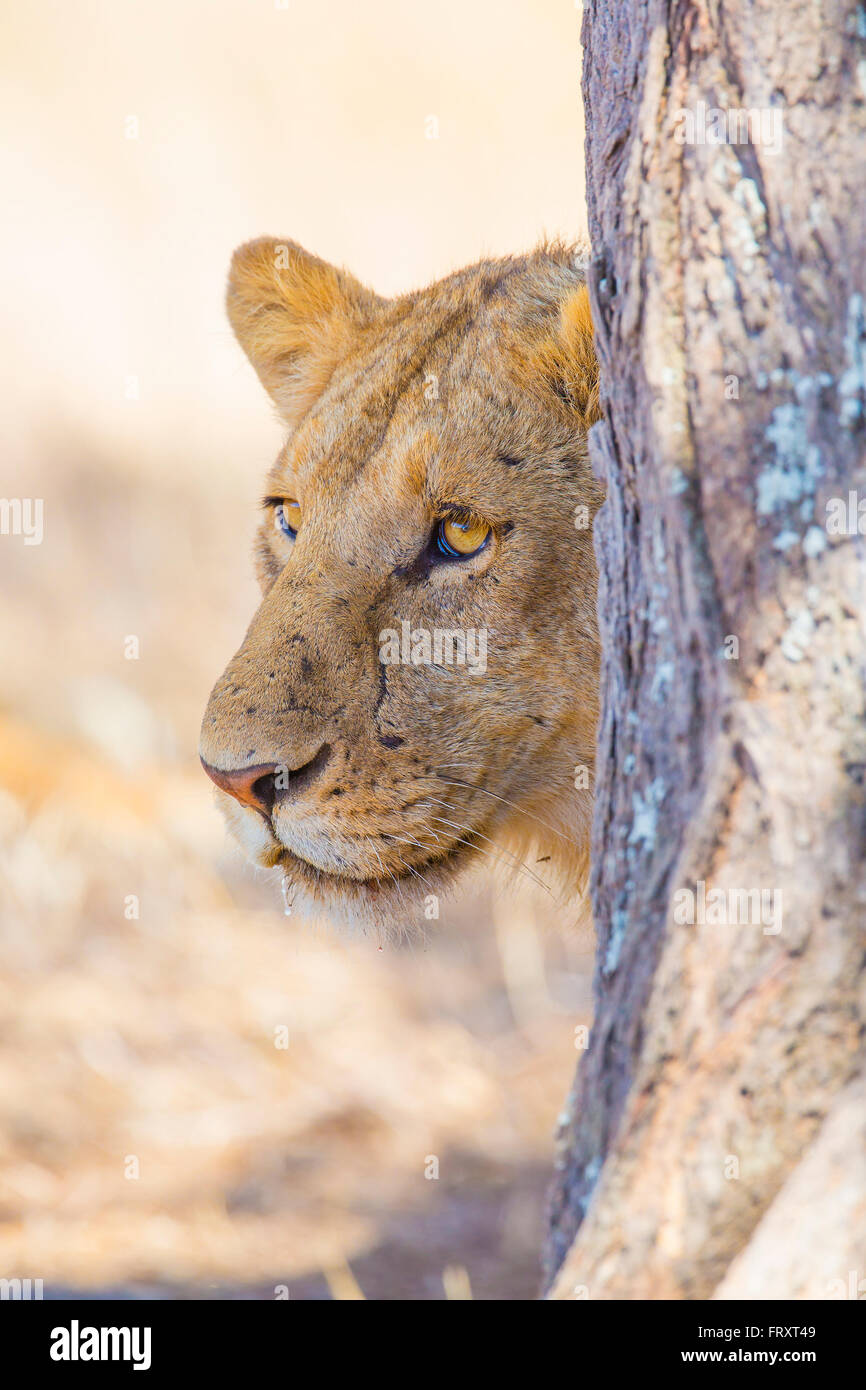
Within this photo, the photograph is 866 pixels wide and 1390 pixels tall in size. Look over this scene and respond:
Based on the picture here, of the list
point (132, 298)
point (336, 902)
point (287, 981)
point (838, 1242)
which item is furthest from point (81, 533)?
point (838, 1242)

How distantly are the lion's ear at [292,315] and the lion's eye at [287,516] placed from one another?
504 millimetres

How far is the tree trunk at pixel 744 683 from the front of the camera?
180 cm

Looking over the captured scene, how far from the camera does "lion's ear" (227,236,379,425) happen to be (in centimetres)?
399

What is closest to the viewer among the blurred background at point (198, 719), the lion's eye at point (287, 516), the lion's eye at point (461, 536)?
the lion's eye at point (461, 536)

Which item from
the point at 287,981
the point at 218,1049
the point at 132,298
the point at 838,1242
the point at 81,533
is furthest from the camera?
the point at 132,298

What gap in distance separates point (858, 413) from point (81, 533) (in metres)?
8.82

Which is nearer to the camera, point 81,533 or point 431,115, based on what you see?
point 81,533

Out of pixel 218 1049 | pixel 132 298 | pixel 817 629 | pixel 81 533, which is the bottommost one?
pixel 218 1049

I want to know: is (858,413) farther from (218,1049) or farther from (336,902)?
(218,1049)

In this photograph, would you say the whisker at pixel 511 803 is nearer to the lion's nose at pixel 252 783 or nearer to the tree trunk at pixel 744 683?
the lion's nose at pixel 252 783

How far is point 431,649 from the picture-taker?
2986 millimetres

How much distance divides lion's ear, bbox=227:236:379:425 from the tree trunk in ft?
6.61

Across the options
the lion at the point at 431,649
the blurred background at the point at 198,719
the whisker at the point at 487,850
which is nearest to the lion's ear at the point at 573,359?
the lion at the point at 431,649

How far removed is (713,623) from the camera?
1934 millimetres
